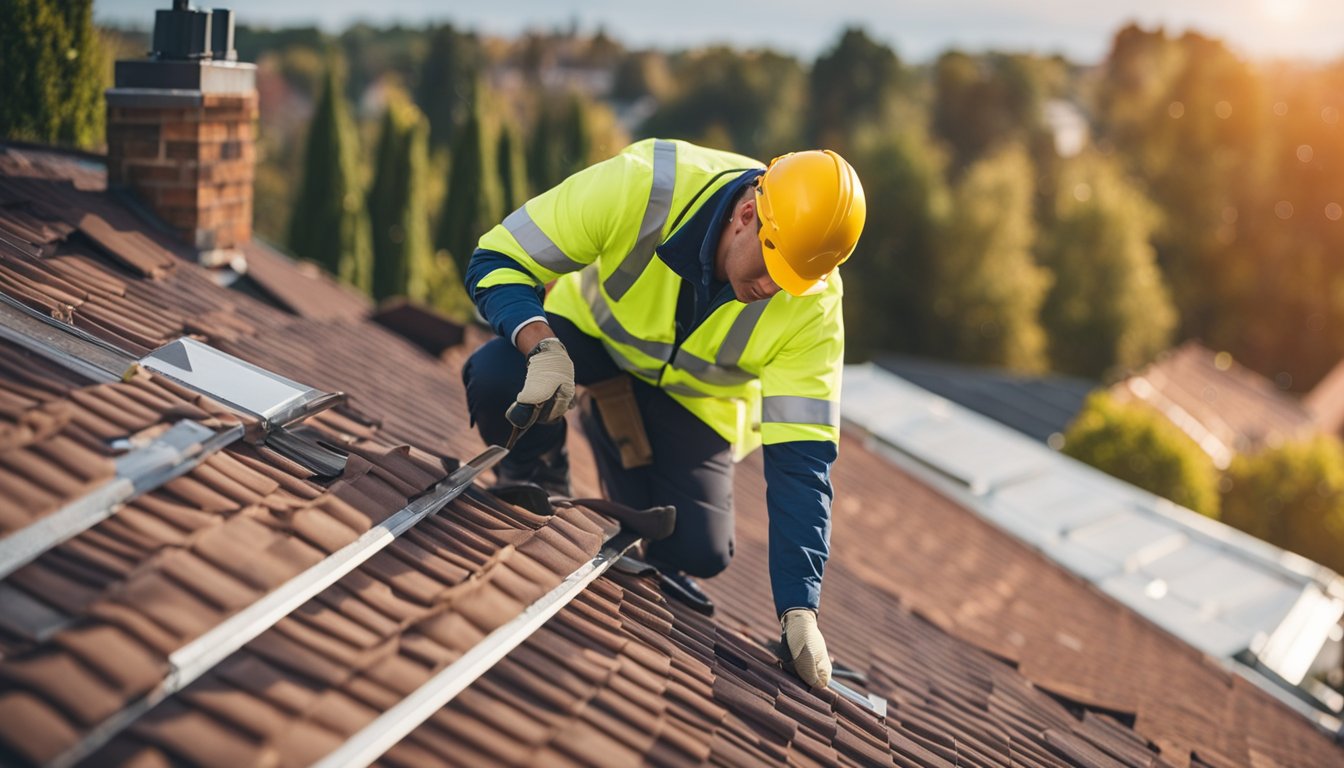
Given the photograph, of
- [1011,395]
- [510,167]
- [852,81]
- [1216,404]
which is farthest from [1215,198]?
[510,167]

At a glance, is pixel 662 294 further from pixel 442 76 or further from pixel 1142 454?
pixel 442 76

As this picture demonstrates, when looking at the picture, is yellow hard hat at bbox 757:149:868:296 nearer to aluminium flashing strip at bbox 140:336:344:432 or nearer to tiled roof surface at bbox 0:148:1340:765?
tiled roof surface at bbox 0:148:1340:765

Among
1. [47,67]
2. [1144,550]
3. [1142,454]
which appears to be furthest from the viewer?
[1142,454]

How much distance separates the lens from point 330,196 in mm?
22094

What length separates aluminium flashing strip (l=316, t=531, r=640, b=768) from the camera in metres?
1.87

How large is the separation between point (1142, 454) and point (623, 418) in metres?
13.3

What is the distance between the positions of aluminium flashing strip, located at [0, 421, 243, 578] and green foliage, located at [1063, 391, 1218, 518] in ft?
48.6

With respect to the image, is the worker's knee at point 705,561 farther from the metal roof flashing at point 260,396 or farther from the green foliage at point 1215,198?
the green foliage at point 1215,198

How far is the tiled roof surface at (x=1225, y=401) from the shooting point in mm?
20281

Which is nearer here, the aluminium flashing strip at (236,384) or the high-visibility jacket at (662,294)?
the aluminium flashing strip at (236,384)

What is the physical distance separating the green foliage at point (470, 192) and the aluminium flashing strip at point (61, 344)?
23076 millimetres

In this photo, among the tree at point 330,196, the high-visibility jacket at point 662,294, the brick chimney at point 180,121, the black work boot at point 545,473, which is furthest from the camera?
the tree at point 330,196

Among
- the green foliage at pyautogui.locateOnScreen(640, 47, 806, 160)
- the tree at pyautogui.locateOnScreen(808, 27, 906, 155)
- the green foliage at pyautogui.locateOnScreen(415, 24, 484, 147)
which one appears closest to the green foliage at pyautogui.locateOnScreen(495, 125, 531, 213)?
the tree at pyautogui.locateOnScreen(808, 27, 906, 155)

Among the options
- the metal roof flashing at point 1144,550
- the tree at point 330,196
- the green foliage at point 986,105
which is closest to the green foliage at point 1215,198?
the green foliage at point 986,105
